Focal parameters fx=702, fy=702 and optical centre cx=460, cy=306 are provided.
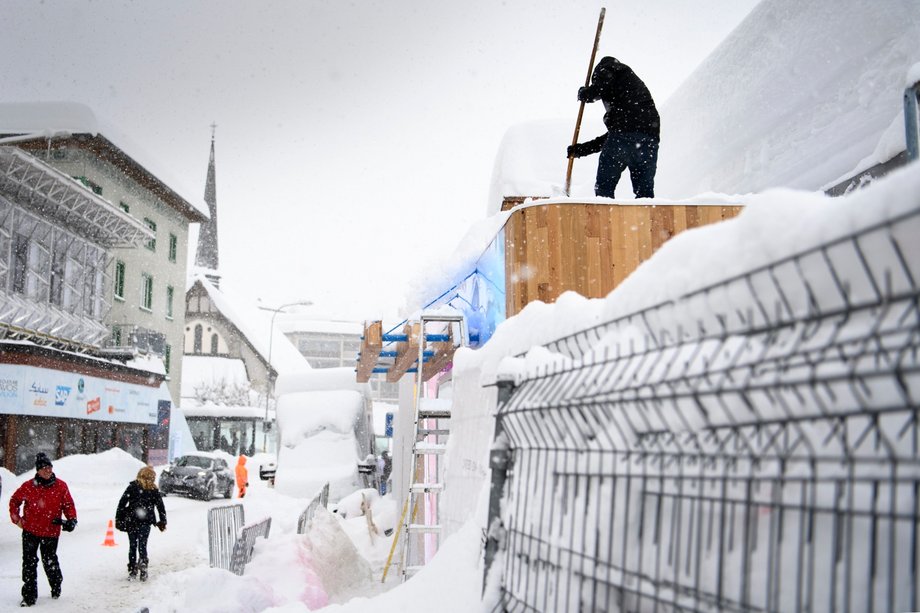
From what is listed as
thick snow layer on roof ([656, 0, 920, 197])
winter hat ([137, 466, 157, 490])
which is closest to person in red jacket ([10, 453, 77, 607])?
winter hat ([137, 466, 157, 490])

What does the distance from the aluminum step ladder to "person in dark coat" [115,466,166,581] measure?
3.56 meters

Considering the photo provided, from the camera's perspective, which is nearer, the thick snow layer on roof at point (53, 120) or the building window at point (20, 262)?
the building window at point (20, 262)

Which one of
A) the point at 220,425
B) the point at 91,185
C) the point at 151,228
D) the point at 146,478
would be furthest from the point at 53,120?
the point at 146,478

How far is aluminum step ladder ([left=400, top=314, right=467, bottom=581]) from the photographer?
6.64 metres

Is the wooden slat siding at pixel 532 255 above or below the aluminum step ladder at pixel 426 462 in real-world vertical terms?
above

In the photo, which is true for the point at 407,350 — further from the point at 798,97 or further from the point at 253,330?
the point at 253,330

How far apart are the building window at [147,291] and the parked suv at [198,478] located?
43.3ft

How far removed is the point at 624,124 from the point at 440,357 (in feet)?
13.7

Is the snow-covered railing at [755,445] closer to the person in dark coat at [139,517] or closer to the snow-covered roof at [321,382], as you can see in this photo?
the person in dark coat at [139,517]

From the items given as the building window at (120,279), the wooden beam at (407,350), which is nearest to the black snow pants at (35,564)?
the wooden beam at (407,350)

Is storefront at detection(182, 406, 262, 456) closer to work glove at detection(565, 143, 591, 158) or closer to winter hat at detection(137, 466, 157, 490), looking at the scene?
winter hat at detection(137, 466, 157, 490)

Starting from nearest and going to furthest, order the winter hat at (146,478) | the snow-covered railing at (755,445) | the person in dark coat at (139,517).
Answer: the snow-covered railing at (755,445), the person in dark coat at (139,517), the winter hat at (146,478)

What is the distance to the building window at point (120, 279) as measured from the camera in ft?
99.7

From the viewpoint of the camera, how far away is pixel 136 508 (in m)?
9.80
